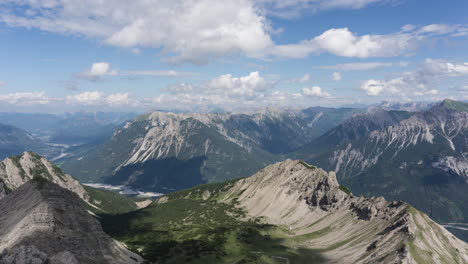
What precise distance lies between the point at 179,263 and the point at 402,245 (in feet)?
420

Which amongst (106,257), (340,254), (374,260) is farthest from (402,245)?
(106,257)

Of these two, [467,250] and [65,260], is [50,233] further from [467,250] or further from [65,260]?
[467,250]

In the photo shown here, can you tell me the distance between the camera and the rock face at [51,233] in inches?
3865

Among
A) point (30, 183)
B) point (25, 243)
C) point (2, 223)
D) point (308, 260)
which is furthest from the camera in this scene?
point (308, 260)

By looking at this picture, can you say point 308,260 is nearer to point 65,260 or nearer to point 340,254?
point 340,254

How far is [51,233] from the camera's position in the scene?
382 ft

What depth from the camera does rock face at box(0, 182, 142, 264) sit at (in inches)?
3865

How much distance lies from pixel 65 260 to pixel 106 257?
31.1 m

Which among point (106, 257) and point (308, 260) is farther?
point (308, 260)

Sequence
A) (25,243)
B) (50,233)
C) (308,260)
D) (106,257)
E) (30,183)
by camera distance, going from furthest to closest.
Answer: (308,260) < (30,183) < (106,257) < (50,233) < (25,243)

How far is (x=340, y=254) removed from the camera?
19625 centimetres

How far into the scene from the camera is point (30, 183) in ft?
582

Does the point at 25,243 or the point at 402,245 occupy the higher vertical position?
the point at 25,243

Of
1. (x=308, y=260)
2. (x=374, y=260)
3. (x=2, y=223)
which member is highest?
(x=2, y=223)
